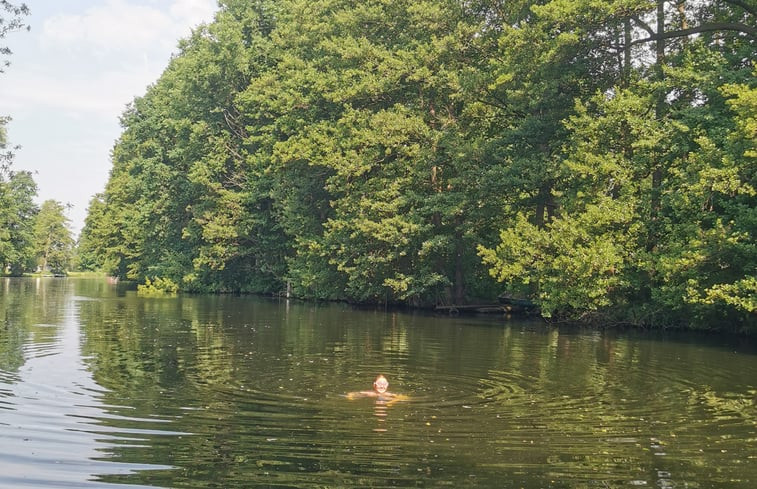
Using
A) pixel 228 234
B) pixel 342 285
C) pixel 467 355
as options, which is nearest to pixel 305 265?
pixel 342 285

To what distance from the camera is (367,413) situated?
1455cm

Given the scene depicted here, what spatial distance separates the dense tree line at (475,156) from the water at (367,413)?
21.0 feet

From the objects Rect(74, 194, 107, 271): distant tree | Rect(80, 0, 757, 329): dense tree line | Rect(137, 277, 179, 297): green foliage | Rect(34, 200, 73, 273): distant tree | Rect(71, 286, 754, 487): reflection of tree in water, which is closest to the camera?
Rect(71, 286, 754, 487): reflection of tree in water

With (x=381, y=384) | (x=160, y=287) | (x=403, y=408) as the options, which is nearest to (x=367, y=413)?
(x=403, y=408)

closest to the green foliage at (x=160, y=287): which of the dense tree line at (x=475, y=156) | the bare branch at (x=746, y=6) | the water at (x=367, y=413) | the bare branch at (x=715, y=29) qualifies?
the dense tree line at (x=475, y=156)

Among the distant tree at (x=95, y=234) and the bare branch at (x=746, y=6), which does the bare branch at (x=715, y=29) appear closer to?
the bare branch at (x=746, y=6)

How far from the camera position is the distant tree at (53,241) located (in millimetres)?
165375

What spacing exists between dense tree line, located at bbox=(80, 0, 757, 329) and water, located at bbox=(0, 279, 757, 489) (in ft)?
21.0

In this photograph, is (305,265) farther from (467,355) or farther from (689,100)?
(467,355)

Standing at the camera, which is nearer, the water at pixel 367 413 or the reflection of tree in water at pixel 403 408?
the water at pixel 367 413

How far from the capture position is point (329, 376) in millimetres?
19469

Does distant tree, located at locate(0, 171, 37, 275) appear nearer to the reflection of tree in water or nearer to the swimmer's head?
the reflection of tree in water

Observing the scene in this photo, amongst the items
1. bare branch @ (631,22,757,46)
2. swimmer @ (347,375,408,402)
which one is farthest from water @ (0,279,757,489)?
bare branch @ (631,22,757,46)

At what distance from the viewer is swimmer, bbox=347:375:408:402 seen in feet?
53.2
